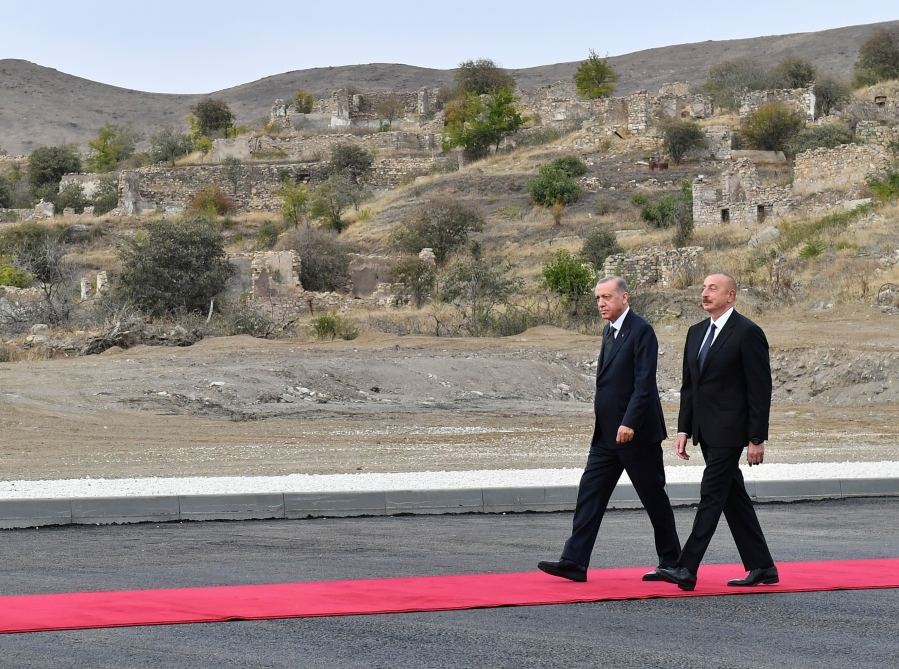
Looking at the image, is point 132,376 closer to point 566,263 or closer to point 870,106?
point 566,263

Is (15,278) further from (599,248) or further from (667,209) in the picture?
(667,209)

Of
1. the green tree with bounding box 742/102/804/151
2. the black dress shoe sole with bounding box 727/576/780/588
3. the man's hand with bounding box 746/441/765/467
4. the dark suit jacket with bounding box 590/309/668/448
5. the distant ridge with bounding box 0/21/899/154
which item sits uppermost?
the distant ridge with bounding box 0/21/899/154

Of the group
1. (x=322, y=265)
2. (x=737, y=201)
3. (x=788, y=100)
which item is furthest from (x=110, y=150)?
(x=737, y=201)

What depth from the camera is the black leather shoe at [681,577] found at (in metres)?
7.85

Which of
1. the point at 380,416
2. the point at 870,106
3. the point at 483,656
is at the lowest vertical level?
the point at 380,416

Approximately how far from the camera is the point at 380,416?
22.4m

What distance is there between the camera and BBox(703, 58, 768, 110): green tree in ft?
256

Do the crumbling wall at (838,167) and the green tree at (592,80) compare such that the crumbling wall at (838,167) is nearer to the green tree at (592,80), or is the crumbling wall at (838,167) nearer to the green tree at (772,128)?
the green tree at (772,128)

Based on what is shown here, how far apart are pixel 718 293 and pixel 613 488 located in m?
1.26

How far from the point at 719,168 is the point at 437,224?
620 inches

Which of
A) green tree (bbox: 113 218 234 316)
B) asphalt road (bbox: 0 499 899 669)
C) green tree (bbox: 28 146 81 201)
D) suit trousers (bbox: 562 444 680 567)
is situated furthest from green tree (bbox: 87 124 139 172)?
suit trousers (bbox: 562 444 680 567)

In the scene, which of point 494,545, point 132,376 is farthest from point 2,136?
point 494,545

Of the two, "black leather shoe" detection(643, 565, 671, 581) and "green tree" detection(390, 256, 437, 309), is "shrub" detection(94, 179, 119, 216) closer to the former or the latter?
"green tree" detection(390, 256, 437, 309)

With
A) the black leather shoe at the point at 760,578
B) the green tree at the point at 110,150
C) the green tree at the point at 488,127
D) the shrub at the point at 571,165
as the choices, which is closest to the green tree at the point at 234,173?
the green tree at the point at 488,127
